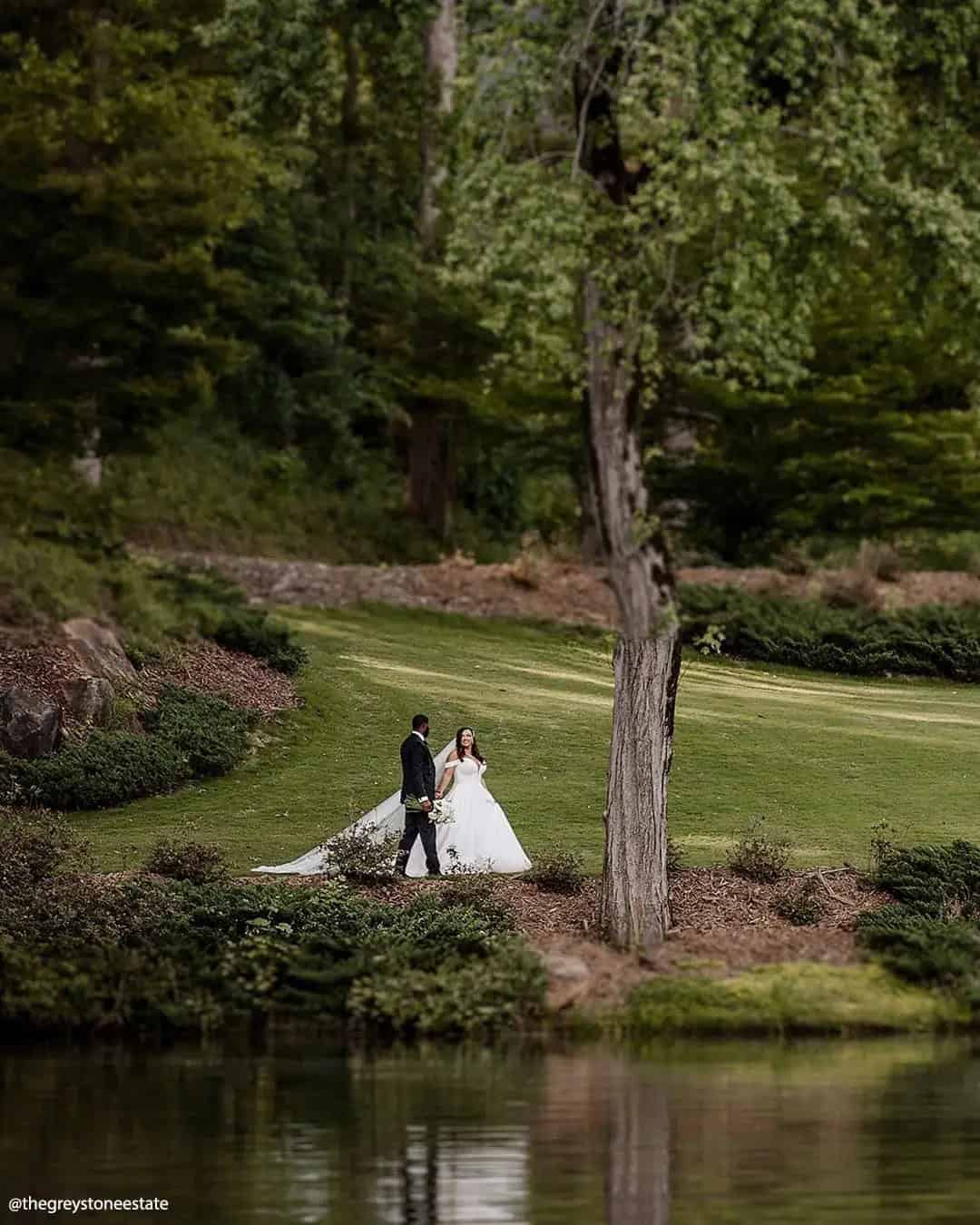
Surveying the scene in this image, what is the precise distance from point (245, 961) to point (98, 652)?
10007 millimetres

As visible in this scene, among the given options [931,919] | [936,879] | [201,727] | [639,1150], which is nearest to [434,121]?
[201,727]

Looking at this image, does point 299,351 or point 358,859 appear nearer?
point 358,859

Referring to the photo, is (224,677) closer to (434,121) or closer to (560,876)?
(560,876)

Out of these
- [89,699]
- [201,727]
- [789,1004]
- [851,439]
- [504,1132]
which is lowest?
[789,1004]

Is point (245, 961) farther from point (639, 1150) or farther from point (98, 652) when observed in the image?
point (98, 652)

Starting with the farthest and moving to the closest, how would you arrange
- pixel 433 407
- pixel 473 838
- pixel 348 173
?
pixel 348 173 → pixel 433 407 → pixel 473 838

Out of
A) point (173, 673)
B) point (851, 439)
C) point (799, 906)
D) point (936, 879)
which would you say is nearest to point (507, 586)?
point (851, 439)

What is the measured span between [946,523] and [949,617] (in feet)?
13.2

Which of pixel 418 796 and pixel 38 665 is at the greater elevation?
pixel 38 665

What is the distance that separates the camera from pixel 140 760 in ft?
79.9

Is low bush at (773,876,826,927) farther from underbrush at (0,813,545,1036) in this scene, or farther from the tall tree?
underbrush at (0,813,545,1036)

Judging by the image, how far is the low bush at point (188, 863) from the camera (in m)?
19.6

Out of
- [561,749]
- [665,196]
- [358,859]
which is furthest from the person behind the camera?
[561,749]

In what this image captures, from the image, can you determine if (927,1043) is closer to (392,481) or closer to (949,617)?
(949,617)
